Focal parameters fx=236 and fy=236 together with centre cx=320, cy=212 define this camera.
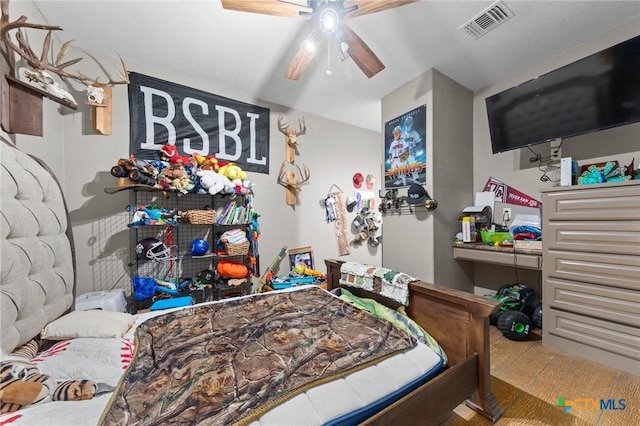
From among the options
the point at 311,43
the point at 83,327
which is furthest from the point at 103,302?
the point at 311,43

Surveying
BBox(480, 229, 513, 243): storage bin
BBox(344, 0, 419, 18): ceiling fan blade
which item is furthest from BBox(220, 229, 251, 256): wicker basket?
BBox(480, 229, 513, 243): storage bin

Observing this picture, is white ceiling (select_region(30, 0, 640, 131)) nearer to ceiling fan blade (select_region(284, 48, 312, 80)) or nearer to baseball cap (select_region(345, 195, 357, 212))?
ceiling fan blade (select_region(284, 48, 312, 80))

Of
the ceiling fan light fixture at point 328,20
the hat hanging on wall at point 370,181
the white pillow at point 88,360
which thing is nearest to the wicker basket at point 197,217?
the white pillow at point 88,360

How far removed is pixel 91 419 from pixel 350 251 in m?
3.34

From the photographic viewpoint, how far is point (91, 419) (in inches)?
28.5

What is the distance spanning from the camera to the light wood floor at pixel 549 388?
1.27m

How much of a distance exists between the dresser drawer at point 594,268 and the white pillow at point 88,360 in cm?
295

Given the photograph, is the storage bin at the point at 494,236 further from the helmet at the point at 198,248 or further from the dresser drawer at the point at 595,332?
the helmet at the point at 198,248

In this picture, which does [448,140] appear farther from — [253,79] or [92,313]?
[92,313]

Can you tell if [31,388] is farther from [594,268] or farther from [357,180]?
[357,180]

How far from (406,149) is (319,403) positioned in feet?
8.74

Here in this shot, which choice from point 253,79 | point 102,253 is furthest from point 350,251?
point 102,253

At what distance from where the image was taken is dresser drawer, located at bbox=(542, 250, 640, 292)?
1.63 metres

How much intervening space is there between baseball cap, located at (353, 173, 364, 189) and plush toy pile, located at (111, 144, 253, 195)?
6.29 ft
